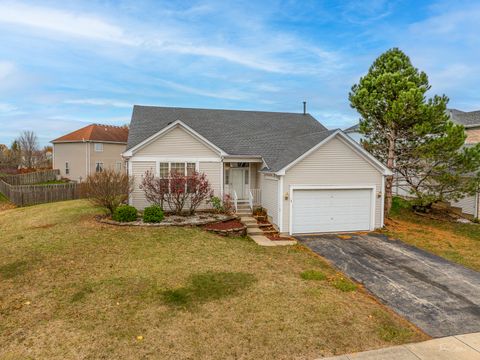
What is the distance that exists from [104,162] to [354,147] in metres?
29.7

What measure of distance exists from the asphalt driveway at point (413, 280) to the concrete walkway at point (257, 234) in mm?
981

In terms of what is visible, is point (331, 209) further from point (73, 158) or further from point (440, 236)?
point (73, 158)

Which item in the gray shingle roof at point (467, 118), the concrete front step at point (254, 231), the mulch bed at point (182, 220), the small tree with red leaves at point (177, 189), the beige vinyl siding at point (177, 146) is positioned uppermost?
the gray shingle roof at point (467, 118)

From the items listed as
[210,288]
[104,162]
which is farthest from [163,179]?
[104,162]

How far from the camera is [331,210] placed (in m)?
14.3

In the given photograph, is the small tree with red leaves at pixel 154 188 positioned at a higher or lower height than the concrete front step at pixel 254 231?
higher

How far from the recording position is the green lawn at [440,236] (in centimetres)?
1120

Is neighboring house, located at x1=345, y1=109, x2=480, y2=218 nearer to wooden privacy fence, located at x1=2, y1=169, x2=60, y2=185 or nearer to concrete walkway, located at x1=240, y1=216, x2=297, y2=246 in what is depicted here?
concrete walkway, located at x1=240, y1=216, x2=297, y2=246

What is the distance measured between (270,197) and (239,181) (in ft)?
11.8

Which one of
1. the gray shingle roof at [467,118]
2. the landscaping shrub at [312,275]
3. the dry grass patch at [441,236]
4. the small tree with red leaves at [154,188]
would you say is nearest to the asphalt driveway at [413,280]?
the dry grass patch at [441,236]

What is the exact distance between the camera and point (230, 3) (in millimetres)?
15633

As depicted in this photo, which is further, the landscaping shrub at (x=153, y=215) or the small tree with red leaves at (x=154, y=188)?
the small tree with red leaves at (x=154, y=188)

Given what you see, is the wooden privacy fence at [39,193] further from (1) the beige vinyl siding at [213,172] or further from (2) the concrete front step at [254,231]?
(2) the concrete front step at [254,231]

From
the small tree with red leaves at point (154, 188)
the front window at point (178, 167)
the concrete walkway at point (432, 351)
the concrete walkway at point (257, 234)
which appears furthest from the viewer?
the front window at point (178, 167)
